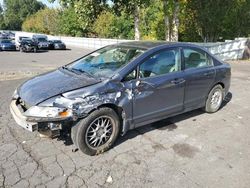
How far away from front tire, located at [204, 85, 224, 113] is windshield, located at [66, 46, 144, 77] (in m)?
2.04

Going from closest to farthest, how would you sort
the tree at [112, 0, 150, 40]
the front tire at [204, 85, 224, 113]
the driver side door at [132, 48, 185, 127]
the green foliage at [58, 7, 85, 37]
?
the driver side door at [132, 48, 185, 127]
the front tire at [204, 85, 224, 113]
the tree at [112, 0, 150, 40]
the green foliage at [58, 7, 85, 37]

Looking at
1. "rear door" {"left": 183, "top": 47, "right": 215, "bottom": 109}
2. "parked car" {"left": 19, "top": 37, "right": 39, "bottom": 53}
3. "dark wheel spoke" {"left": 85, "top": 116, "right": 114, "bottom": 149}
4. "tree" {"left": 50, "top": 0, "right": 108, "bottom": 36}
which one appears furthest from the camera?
"parked car" {"left": 19, "top": 37, "right": 39, "bottom": 53}

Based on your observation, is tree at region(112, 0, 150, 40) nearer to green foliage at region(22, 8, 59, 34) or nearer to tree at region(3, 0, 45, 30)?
green foliage at region(22, 8, 59, 34)

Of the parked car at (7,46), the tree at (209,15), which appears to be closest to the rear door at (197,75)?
the tree at (209,15)

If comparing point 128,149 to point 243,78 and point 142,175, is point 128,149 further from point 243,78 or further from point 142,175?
point 243,78

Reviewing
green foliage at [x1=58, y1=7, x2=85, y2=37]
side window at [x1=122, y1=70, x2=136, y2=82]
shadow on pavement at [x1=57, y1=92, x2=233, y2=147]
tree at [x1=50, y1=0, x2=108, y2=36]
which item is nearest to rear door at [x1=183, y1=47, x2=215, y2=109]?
shadow on pavement at [x1=57, y1=92, x2=233, y2=147]

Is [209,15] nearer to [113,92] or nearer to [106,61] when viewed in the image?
[106,61]

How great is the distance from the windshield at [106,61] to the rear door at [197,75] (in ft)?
3.49

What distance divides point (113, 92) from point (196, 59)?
210 cm

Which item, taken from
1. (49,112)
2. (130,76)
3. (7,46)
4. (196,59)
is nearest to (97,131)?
(49,112)

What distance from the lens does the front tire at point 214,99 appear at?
18.1 ft

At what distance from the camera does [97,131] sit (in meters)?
3.84

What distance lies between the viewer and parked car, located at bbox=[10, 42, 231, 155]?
3555mm

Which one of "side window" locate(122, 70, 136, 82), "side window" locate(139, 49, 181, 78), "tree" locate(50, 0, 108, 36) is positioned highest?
"tree" locate(50, 0, 108, 36)
